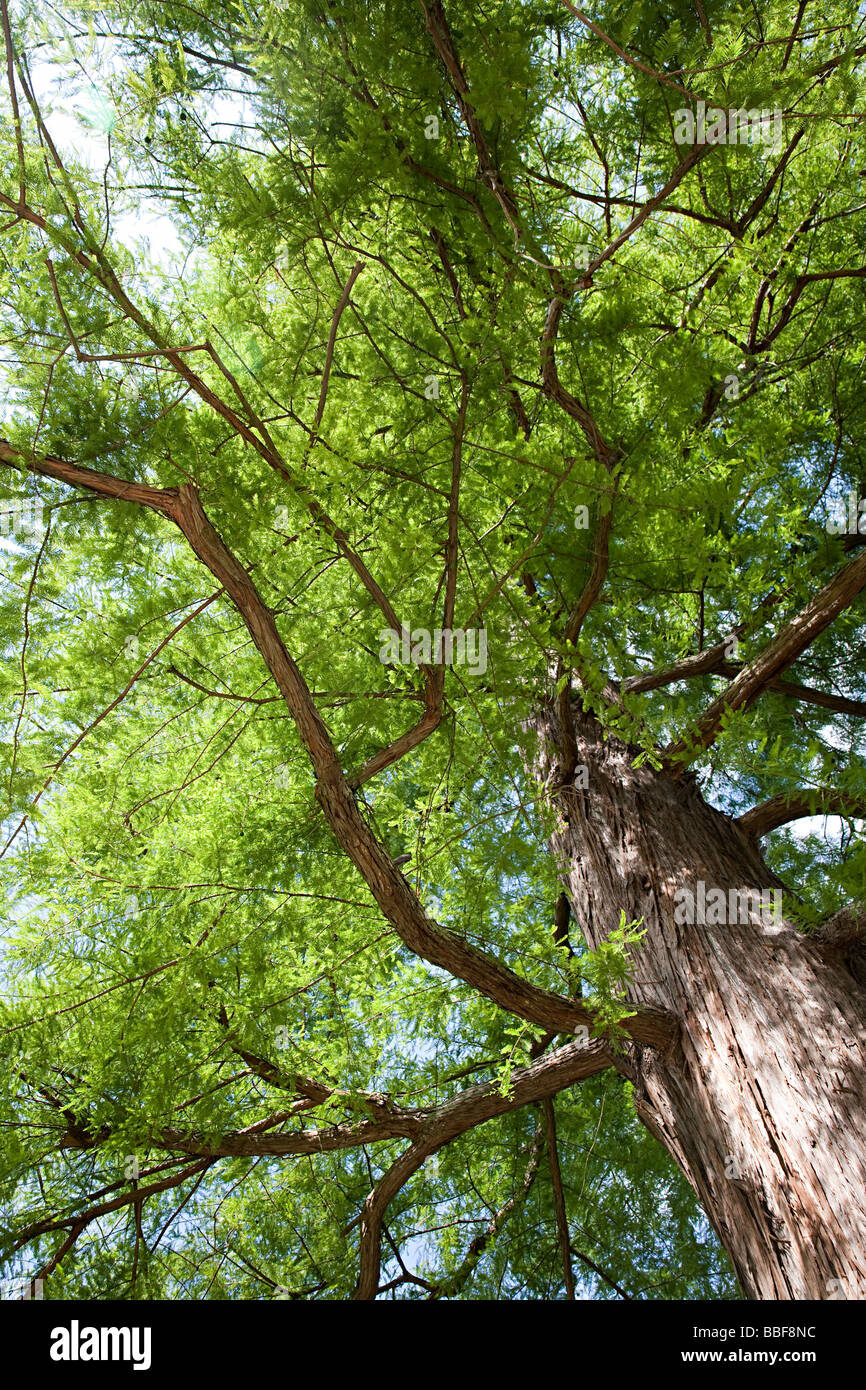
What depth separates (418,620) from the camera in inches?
131

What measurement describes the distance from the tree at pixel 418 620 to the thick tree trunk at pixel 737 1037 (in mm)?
17

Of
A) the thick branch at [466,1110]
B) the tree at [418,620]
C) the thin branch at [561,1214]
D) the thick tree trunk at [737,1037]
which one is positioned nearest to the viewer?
the thick tree trunk at [737,1037]

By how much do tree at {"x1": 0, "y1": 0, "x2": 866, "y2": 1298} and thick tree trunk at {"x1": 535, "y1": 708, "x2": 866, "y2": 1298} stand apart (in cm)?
2

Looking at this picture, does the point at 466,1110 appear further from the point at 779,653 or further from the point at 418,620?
the point at 779,653

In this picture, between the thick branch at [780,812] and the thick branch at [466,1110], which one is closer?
the thick branch at [780,812]

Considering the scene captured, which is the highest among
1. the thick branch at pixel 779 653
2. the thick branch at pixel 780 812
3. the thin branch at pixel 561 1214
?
the thick branch at pixel 779 653

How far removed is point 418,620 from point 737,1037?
178 cm

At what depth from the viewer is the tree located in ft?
8.87

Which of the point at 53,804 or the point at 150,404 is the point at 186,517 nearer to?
the point at 150,404

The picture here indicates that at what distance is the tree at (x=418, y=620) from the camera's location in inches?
106

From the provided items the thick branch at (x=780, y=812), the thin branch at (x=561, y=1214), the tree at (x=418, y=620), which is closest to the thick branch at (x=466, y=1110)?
the tree at (x=418, y=620)

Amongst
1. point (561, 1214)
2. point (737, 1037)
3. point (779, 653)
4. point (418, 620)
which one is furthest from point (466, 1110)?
point (779, 653)

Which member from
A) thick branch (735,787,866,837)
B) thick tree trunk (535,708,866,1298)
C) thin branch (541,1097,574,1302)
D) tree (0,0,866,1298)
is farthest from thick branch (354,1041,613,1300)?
thick branch (735,787,866,837)

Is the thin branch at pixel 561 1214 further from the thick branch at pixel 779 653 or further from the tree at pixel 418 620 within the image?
the thick branch at pixel 779 653
